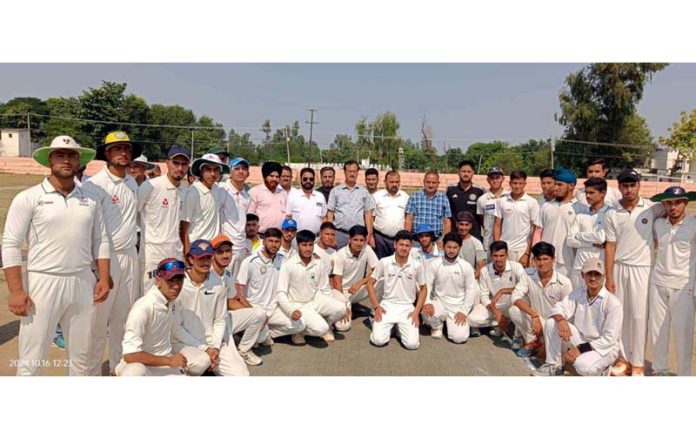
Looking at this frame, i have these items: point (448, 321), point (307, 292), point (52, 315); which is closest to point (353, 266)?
point (307, 292)

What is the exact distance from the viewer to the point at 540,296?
19.3 ft

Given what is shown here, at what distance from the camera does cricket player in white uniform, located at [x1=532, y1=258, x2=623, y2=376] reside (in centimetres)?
492

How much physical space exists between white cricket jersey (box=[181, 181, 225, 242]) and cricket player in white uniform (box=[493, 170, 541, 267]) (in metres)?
3.81

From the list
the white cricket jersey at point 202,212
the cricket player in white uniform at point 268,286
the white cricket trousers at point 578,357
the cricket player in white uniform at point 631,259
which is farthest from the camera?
the cricket player in white uniform at point 268,286

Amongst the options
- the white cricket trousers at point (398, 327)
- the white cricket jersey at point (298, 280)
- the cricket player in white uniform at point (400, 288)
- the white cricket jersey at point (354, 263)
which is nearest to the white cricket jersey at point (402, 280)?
the cricket player in white uniform at point (400, 288)

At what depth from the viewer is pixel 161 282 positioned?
4.04 metres

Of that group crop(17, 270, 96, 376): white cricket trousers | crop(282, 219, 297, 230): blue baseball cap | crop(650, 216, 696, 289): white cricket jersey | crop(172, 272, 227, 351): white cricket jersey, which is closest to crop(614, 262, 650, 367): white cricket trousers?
crop(650, 216, 696, 289): white cricket jersey

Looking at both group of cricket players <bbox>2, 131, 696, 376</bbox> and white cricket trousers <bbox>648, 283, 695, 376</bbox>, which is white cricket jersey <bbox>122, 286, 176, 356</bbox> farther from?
white cricket trousers <bbox>648, 283, 695, 376</bbox>

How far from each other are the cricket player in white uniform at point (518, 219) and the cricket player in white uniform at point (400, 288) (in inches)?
54.1

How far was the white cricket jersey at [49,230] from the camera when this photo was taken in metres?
3.79

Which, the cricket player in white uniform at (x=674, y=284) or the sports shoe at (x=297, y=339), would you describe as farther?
Result: the sports shoe at (x=297, y=339)

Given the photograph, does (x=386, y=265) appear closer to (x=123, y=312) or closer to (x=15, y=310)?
(x=123, y=312)

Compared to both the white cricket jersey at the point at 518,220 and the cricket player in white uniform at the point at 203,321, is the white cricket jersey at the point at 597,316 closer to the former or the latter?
the white cricket jersey at the point at 518,220

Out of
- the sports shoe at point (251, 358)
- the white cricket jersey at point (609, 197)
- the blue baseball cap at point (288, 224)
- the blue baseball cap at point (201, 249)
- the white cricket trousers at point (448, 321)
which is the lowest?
the sports shoe at point (251, 358)
